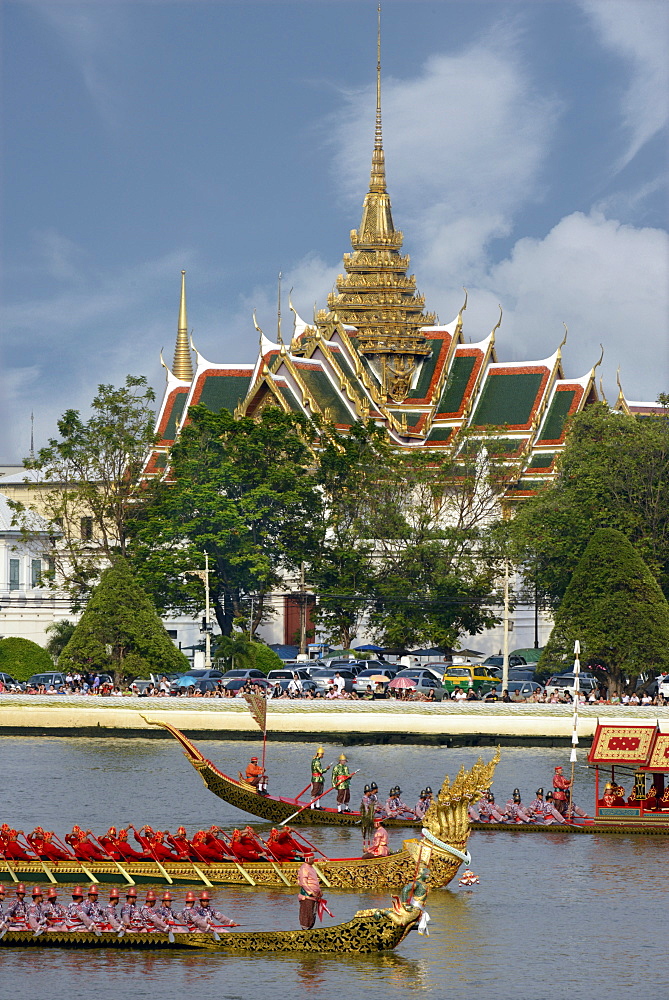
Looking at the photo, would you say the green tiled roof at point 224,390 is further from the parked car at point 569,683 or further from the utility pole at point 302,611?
the parked car at point 569,683

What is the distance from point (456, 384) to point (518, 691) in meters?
30.9

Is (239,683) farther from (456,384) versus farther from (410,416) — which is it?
(456,384)

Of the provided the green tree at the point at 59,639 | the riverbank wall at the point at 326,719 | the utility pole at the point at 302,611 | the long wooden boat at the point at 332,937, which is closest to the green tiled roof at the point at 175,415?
the green tree at the point at 59,639

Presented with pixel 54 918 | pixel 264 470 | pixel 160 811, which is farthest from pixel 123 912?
pixel 264 470

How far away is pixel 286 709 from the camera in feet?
177

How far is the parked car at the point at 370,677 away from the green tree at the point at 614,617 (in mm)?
6886

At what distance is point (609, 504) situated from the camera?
59.3m

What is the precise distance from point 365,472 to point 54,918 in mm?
42876

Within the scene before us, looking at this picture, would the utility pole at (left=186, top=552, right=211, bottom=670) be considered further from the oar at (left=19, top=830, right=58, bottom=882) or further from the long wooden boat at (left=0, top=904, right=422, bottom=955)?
the long wooden boat at (left=0, top=904, right=422, bottom=955)

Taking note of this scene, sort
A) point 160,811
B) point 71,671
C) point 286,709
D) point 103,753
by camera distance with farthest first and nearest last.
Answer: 1. point 71,671
2. point 286,709
3. point 103,753
4. point 160,811

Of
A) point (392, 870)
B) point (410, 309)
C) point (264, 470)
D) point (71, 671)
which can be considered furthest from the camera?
point (410, 309)

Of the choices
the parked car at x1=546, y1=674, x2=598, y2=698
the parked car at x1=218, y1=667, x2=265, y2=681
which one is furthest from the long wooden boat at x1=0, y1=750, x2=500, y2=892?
the parked car at x1=218, y1=667, x2=265, y2=681

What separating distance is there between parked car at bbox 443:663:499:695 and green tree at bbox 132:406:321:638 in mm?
7530

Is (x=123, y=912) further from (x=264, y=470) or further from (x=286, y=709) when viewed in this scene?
(x=264, y=470)
